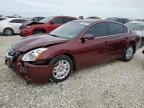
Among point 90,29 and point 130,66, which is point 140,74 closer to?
point 130,66

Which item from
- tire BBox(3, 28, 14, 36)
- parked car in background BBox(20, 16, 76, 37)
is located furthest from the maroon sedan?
tire BBox(3, 28, 14, 36)

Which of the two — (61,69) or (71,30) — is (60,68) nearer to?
(61,69)

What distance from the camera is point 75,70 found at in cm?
564

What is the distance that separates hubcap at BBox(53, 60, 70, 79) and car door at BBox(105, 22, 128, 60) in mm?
1649

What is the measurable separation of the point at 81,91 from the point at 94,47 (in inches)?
60.3

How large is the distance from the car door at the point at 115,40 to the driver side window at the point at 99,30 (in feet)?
0.60

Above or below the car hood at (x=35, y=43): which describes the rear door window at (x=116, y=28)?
above

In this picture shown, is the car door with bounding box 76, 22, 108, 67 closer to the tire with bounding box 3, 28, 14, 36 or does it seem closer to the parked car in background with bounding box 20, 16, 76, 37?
the parked car in background with bounding box 20, 16, 76, 37

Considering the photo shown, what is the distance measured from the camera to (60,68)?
195 inches

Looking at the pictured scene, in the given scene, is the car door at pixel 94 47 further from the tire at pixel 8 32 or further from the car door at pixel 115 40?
the tire at pixel 8 32

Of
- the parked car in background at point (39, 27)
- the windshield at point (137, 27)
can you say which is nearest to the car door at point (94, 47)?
the parked car in background at point (39, 27)

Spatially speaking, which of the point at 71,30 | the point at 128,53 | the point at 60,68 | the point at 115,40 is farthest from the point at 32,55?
the point at 128,53

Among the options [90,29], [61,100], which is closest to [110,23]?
[90,29]

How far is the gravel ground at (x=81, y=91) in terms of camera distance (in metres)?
4.04
